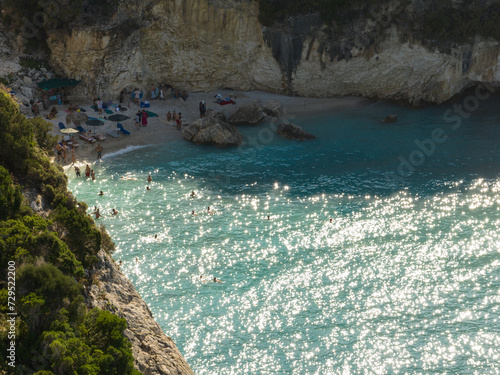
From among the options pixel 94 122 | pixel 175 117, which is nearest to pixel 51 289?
pixel 94 122

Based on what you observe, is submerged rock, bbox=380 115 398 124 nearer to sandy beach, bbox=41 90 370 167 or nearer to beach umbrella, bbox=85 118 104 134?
sandy beach, bbox=41 90 370 167

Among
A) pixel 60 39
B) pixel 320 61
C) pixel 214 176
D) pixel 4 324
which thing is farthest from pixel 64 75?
pixel 4 324

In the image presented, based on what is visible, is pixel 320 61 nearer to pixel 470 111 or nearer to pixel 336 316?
pixel 470 111

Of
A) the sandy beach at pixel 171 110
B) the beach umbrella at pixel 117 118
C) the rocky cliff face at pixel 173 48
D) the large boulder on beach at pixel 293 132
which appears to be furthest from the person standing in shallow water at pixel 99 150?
the large boulder on beach at pixel 293 132

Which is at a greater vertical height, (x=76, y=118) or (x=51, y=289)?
(x=76, y=118)

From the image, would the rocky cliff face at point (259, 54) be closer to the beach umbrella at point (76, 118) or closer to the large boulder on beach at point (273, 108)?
the large boulder on beach at point (273, 108)

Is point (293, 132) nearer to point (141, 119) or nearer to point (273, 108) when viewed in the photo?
point (273, 108)

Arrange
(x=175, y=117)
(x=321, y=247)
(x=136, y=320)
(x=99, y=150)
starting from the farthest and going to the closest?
(x=175, y=117)
(x=99, y=150)
(x=321, y=247)
(x=136, y=320)
